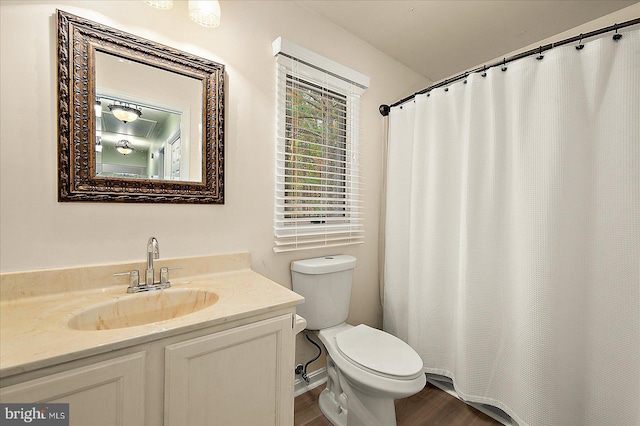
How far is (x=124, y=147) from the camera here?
1.20 meters

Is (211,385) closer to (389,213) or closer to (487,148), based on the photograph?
(389,213)

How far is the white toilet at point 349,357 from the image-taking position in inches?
49.0

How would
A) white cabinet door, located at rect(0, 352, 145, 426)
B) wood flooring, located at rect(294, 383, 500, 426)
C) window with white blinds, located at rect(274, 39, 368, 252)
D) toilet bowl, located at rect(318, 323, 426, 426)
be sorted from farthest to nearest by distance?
1. window with white blinds, located at rect(274, 39, 368, 252)
2. wood flooring, located at rect(294, 383, 500, 426)
3. toilet bowl, located at rect(318, 323, 426, 426)
4. white cabinet door, located at rect(0, 352, 145, 426)

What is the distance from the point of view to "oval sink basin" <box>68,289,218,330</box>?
1.00 meters

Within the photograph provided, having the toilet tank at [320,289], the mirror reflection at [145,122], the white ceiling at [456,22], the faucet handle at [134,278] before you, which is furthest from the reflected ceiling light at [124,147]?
the white ceiling at [456,22]

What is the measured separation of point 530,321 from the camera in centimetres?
136

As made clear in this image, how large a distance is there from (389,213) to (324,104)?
3.01 ft

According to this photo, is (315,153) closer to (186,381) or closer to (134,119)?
(134,119)

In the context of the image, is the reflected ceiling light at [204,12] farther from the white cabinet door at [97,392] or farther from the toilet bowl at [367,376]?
the toilet bowl at [367,376]

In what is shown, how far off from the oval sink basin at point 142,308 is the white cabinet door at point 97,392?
0.93 ft

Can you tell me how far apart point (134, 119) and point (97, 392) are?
1.04 m

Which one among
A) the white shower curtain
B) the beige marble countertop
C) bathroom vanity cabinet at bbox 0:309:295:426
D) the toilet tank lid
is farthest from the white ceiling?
bathroom vanity cabinet at bbox 0:309:295:426

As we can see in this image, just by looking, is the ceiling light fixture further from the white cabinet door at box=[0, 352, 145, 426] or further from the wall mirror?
the white cabinet door at box=[0, 352, 145, 426]

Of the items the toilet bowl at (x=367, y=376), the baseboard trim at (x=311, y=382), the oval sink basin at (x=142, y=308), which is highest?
the oval sink basin at (x=142, y=308)
